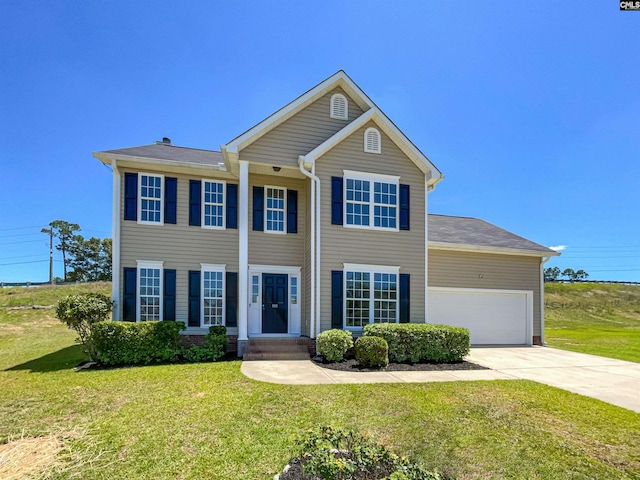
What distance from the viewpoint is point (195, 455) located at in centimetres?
425

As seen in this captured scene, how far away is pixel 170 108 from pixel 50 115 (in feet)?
21.2

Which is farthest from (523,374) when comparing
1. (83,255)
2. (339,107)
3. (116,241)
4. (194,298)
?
(83,255)

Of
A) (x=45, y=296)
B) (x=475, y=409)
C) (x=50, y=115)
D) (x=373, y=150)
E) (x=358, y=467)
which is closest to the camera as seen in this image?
(x=358, y=467)

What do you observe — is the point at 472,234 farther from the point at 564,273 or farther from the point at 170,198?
the point at 564,273

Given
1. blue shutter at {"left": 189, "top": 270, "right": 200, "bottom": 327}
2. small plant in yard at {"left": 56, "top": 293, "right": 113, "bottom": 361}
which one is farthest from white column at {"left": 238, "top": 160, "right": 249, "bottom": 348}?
small plant in yard at {"left": 56, "top": 293, "right": 113, "bottom": 361}

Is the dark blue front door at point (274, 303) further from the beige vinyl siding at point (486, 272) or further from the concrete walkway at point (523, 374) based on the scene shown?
the beige vinyl siding at point (486, 272)

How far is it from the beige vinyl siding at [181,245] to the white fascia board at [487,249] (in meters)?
8.03

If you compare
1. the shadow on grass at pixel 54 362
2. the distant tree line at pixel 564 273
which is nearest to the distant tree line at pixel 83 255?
the shadow on grass at pixel 54 362

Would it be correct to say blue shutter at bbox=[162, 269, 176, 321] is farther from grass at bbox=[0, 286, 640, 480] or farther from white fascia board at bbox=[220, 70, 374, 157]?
white fascia board at bbox=[220, 70, 374, 157]

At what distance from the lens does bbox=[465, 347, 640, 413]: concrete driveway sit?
7107 mm

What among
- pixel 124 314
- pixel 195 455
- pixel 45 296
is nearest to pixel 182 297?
pixel 124 314

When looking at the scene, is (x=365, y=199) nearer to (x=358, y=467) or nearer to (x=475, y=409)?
(x=475, y=409)

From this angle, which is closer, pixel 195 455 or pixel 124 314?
pixel 195 455

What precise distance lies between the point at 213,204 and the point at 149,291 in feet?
11.8
